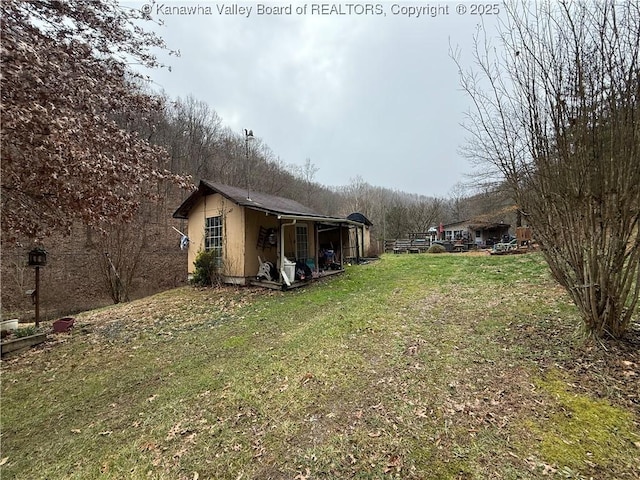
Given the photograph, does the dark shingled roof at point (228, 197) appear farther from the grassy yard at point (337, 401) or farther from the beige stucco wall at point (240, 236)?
the grassy yard at point (337, 401)

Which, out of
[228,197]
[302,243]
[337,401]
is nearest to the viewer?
[337,401]

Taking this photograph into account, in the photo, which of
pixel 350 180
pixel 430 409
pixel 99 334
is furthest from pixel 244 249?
pixel 350 180

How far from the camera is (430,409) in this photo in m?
2.76

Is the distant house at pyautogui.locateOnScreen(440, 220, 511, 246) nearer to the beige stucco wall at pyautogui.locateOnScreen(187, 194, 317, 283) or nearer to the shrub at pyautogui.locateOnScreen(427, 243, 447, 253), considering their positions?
the shrub at pyautogui.locateOnScreen(427, 243, 447, 253)

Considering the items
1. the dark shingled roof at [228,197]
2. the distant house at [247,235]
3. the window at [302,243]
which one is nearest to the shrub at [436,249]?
the distant house at [247,235]


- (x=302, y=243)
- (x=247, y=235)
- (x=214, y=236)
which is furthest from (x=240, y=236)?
(x=302, y=243)

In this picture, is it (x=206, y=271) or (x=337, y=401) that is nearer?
(x=337, y=401)

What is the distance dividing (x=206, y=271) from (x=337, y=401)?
8.31 m

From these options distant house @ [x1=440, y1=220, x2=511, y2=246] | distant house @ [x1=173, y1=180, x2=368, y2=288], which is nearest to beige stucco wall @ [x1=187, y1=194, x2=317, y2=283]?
distant house @ [x1=173, y1=180, x2=368, y2=288]

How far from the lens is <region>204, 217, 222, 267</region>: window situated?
10406mm

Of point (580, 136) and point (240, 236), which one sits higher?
point (580, 136)

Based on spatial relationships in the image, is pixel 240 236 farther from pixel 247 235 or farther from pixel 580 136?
pixel 580 136

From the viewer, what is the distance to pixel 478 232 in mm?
25953

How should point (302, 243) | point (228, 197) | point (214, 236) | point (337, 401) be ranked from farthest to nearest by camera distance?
point (302, 243), point (214, 236), point (228, 197), point (337, 401)
